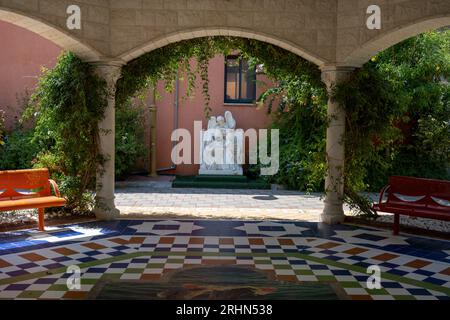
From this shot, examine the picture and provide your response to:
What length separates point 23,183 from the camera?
274 inches

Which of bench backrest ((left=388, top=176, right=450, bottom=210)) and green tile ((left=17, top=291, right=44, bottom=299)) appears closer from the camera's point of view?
green tile ((left=17, top=291, right=44, bottom=299))

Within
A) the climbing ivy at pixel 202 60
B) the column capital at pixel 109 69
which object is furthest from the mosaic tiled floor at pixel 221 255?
the climbing ivy at pixel 202 60

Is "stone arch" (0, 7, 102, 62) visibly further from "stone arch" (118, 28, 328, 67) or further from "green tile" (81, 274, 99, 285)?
"green tile" (81, 274, 99, 285)

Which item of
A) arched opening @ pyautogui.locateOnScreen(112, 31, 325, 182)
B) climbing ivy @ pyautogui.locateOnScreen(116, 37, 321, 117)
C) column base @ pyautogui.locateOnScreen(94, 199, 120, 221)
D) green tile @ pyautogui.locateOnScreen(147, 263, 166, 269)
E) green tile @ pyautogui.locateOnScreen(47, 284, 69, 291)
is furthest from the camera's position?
arched opening @ pyautogui.locateOnScreen(112, 31, 325, 182)

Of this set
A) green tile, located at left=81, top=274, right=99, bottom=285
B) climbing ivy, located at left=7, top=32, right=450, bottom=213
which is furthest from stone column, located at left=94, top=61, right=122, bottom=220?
green tile, located at left=81, top=274, right=99, bottom=285

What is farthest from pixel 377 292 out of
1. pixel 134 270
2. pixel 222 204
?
pixel 222 204

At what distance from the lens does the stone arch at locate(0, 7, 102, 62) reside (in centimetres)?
635

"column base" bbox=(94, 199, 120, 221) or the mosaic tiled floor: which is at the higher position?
"column base" bbox=(94, 199, 120, 221)

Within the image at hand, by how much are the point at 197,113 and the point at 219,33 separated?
6774 mm

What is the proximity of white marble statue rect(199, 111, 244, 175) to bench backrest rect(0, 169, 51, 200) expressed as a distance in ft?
20.6

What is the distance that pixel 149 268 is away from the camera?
5.20 metres

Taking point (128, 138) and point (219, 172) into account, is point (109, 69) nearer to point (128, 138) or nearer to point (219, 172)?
point (128, 138)
